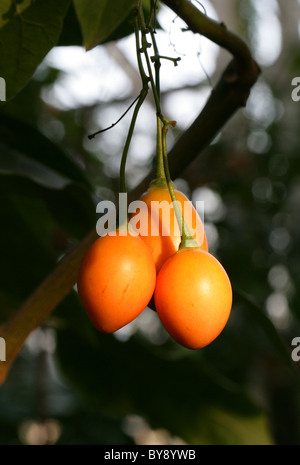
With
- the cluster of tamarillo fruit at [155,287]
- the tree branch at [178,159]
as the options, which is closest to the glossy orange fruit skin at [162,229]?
the cluster of tamarillo fruit at [155,287]

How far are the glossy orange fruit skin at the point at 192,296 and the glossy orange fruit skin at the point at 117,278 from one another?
0.01 metres

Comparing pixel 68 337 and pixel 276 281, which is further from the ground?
pixel 276 281

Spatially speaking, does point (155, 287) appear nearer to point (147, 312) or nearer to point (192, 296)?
point (192, 296)

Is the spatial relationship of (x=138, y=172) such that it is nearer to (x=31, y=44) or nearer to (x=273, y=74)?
(x=273, y=74)

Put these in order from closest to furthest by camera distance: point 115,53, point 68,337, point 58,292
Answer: point 58,292
point 68,337
point 115,53

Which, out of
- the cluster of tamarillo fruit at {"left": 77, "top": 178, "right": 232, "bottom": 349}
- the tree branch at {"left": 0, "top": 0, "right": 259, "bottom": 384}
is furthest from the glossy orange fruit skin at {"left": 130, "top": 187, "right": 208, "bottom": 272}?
the tree branch at {"left": 0, "top": 0, "right": 259, "bottom": 384}

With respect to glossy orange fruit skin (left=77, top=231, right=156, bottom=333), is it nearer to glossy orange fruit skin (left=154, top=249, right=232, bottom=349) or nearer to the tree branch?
glossy orange fruit skin (left=154, top=249, right=232, bottom=349)

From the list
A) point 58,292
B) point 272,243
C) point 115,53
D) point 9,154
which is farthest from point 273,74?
point 58,292

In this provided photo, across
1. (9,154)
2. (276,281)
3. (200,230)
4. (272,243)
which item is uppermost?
(272,243)

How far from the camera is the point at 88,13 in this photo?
29cm

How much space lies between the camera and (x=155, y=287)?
383mm

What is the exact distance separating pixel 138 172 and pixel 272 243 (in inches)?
34.0

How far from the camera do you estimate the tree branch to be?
50cm

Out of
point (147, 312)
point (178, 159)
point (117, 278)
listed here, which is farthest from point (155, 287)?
point (147, 312)
